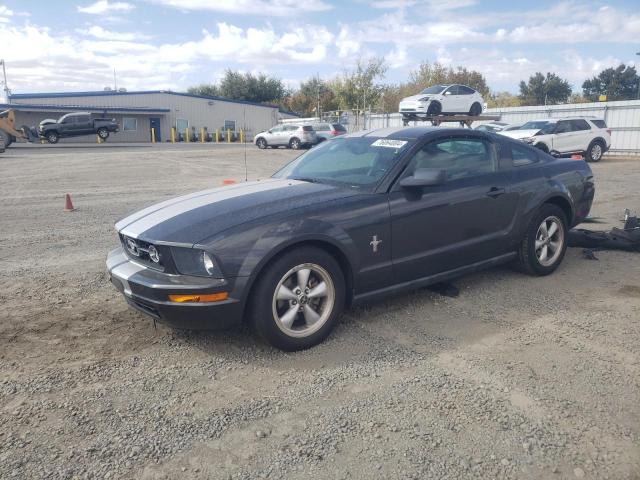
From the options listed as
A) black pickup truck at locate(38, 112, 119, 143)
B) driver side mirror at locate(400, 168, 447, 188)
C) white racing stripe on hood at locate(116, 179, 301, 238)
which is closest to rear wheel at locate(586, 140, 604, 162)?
driver side mirror at locate(400, 168, 447, 188)

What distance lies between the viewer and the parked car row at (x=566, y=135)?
60.4 ft

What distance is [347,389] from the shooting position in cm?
319

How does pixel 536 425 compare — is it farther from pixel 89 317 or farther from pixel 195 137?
pixel 195 137

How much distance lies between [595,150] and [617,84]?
6704 cm

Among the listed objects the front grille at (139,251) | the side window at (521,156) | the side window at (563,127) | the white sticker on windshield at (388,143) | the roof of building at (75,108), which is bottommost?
the front grille at (139,251)

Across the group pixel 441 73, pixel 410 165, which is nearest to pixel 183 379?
pixel 410 165

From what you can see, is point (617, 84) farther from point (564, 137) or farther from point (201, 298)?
point (201, 298)

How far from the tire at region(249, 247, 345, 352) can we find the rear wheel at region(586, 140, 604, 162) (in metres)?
20.0

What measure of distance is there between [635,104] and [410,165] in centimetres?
2578

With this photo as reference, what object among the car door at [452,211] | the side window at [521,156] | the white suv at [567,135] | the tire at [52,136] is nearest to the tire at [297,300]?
the car door at [452,211]

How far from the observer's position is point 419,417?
2.88m

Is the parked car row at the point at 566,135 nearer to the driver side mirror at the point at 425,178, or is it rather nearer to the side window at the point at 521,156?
the side window at the point at 521,156

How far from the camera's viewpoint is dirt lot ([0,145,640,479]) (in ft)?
8.34

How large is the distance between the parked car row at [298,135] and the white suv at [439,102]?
10.0 m
